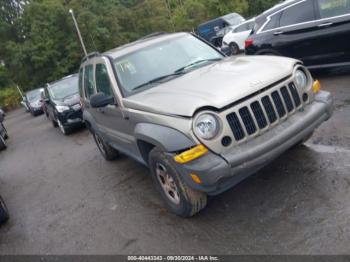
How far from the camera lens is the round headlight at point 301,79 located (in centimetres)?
393

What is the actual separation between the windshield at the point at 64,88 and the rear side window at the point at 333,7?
25.2 feet

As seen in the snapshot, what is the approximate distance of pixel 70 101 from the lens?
11.1 metres

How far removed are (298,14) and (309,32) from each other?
0.53m

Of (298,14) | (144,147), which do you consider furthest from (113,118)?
(298,14)

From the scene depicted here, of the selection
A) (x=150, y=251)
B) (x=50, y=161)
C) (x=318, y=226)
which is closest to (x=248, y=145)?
(x=318, y=226)

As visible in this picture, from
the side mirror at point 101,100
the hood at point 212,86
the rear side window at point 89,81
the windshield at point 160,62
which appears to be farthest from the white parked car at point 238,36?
the side mirror at point 101,100

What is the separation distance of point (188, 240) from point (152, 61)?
2395 mm

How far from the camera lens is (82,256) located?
12.8ft

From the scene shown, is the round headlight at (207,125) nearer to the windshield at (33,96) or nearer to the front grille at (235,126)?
the front grille at (235,126)

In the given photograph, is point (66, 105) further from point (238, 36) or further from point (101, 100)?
point (238, 36)

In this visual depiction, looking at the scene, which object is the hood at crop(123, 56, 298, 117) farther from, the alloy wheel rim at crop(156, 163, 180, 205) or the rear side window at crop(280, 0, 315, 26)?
the rear side window at crop(280, 0, 315, 26)

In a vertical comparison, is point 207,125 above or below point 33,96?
above

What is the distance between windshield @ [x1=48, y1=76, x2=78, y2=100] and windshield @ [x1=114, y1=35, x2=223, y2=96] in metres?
7.21

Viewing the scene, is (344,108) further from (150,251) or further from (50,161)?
(50,161)
